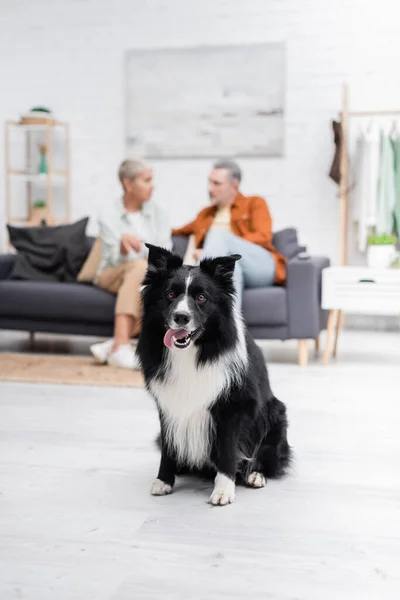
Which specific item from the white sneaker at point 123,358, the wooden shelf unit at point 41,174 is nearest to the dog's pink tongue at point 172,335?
the white sneaker at point 123,358

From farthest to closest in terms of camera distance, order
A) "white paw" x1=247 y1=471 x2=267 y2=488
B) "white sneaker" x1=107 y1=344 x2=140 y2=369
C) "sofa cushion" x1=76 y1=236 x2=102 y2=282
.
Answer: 1. "sofa cushion" x1=76 y1=236 x2=102 y2=282
2. "white sneaker" x1=107 y1=344 x2=140 y2=369
3. "white paw" x1=247 y1=471 x2=267 y2=488

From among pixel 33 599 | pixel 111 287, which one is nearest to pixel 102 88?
pixel 111 287

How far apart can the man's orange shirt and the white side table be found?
274mm

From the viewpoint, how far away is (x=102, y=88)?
237 inches

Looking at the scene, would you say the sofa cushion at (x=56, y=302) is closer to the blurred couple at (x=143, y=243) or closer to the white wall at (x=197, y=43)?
the blurred couple at (x=143, y=243)

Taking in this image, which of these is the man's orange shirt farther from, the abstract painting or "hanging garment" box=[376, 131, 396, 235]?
the abstract painting

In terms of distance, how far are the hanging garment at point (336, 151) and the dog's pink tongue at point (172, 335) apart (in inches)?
148

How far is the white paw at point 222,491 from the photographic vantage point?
185 cm

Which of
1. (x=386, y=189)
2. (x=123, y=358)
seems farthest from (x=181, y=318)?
(x=386, y=189)

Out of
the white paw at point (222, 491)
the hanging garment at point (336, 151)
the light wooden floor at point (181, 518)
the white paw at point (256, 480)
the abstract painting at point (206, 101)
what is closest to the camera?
the light wooden floor at point (181, 518)

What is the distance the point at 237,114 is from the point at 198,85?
39 centimetres

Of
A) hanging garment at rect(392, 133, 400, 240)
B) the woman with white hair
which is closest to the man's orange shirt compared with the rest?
the woman with white hair

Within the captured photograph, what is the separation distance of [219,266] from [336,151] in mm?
3730

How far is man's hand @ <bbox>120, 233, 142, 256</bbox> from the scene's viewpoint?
3941 mm
